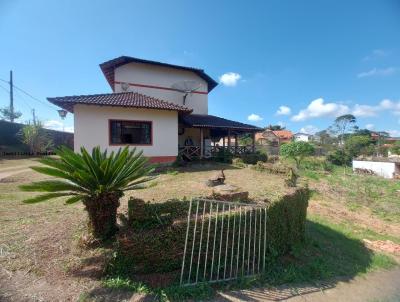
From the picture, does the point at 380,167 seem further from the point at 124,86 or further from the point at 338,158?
the point at 124,86

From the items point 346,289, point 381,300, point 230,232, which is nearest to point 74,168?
point 230,232

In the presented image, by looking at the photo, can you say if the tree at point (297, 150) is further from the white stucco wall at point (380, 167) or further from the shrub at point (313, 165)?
the white stucco wall at point (380, 167)

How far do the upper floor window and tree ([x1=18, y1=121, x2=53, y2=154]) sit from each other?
613 inches

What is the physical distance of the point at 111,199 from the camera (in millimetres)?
4512

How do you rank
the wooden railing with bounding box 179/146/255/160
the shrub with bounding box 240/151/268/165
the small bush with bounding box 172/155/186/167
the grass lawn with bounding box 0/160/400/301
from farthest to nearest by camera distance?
the shrub with bounding box 240/151/268/165 → the wooden railing with bounding box 179/146/255/160 → the small bush with bounding box 172/155/186/167 → the grass lawn with bounding box 0/160/400/301

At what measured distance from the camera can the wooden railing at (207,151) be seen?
52.1 feet

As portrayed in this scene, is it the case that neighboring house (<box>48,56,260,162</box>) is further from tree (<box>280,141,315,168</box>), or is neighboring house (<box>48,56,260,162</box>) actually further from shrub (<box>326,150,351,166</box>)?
shrub (<box>326,150,351,166</box>)

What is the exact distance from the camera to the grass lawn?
3.87 meters

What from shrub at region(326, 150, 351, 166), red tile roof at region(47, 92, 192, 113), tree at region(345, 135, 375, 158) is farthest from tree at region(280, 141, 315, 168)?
tree at region(345, 135, 375, 158)

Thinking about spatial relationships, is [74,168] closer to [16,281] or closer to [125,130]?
[16,281]

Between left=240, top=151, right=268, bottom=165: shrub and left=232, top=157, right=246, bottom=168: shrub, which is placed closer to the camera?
left=232, top=157, right=246, bottom=168: shrub

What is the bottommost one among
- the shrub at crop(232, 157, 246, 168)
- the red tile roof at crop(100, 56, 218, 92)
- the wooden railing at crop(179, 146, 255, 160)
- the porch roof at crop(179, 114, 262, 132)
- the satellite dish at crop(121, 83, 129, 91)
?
the shrub at crop(232, 157, 246, 168)

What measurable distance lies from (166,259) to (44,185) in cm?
251

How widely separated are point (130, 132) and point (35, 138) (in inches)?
637
